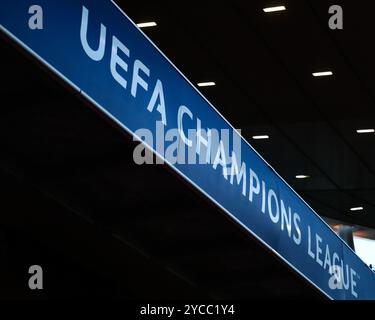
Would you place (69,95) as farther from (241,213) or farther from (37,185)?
(241,213)

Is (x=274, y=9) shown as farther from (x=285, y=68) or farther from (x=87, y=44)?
(x=87, y=44)

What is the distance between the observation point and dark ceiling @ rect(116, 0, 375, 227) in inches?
403

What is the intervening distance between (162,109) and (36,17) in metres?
1.68

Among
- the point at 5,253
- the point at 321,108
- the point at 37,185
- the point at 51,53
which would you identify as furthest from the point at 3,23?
the point at 321,108

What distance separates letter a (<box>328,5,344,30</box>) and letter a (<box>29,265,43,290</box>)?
5.02 metres

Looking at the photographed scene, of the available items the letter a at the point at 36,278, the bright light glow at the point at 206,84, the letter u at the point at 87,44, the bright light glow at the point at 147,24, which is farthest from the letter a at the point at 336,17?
the letter u at the point at 87,44

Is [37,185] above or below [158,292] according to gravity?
above

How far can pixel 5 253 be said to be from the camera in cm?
679

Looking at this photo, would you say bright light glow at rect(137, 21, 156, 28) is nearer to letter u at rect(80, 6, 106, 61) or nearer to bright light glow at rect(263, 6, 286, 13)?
bright light glow at rect(263, 6, 286, 13)

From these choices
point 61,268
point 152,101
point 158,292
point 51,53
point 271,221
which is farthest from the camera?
point 158,292

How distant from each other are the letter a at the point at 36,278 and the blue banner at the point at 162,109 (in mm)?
1673

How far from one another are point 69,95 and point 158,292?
4.26 meters

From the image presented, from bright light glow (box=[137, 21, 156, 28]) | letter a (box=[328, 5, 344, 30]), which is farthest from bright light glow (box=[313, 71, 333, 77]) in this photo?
bright light glow (box=[137, 21, 156, 28])

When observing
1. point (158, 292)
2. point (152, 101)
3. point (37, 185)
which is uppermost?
point (152, 101)
